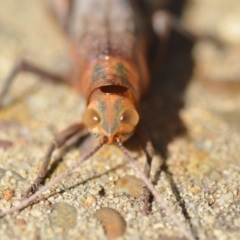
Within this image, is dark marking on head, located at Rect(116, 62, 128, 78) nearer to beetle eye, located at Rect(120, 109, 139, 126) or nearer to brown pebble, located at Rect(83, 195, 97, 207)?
beetle eye, located at Rect(120, 109, 139, 126)

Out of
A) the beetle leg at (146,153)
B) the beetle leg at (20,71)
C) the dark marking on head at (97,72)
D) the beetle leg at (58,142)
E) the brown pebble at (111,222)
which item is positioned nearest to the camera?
the brown pebble at (111,222)

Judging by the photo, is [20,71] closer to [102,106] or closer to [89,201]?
[102,106]

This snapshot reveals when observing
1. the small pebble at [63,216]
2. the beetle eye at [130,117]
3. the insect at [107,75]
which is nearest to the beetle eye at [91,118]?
the insect at [107,75]

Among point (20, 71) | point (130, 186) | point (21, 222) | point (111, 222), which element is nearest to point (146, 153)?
point (130, 186)

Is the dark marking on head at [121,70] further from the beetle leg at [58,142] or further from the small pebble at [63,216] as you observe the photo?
the small pebble at [63,216]

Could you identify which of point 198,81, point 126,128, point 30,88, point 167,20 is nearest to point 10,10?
point 30,88

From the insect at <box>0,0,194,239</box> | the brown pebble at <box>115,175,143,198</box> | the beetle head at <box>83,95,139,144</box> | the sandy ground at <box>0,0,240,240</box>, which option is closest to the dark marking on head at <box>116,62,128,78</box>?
the insect at <box>0,0,194,239</box>
